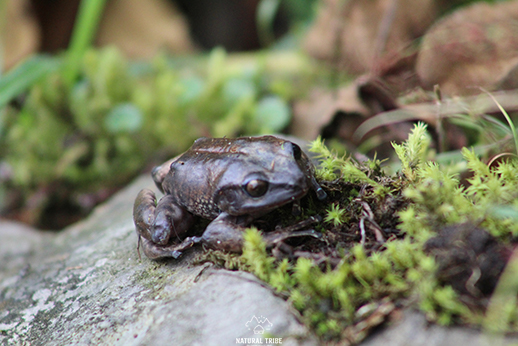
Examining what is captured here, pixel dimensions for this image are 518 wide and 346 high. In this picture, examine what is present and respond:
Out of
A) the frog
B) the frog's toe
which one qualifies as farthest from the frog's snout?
the frog's toe

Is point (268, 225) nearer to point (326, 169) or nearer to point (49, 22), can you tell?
point (326, 169)

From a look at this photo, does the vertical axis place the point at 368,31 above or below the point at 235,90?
above

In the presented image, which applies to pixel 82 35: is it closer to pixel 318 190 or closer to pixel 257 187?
pixel 257 187

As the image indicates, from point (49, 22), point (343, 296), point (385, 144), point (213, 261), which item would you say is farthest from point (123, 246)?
point (49, 22)

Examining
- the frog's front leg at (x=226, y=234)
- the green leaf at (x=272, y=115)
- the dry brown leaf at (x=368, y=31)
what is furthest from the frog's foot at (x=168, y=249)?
the dry brown leaf at (x=368, y=31)

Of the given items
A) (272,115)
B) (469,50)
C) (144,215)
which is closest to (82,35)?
(272,115)
